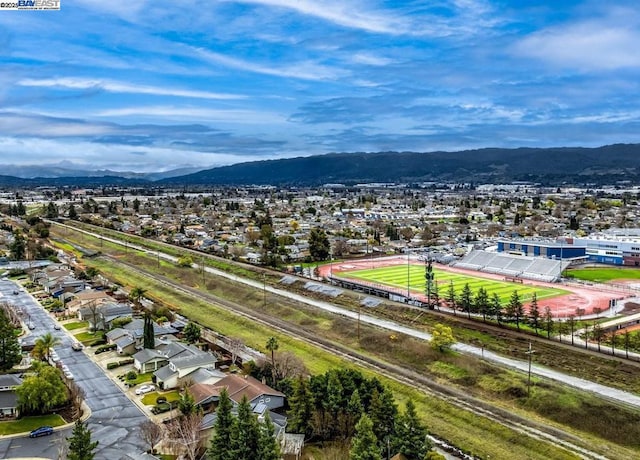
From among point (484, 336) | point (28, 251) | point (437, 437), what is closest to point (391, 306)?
point (484, 336)

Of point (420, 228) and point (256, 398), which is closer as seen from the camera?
point (256, 398)

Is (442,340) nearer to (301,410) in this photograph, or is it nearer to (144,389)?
(301,410)

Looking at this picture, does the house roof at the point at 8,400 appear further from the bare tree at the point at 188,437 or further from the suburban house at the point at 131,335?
the suburban house at the point at 131,335

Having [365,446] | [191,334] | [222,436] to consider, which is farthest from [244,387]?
[191,334]

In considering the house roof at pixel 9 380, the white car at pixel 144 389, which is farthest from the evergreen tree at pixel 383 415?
the house roof at pixel 9 380

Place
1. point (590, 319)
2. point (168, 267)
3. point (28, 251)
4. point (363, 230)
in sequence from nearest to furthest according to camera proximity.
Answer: point (590, 319) < point (168, 267) < point (28, 251) < point (363, 230)

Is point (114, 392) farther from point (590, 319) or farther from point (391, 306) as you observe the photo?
point (590, 319)

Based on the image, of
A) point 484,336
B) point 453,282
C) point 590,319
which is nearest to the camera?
point 484,336
